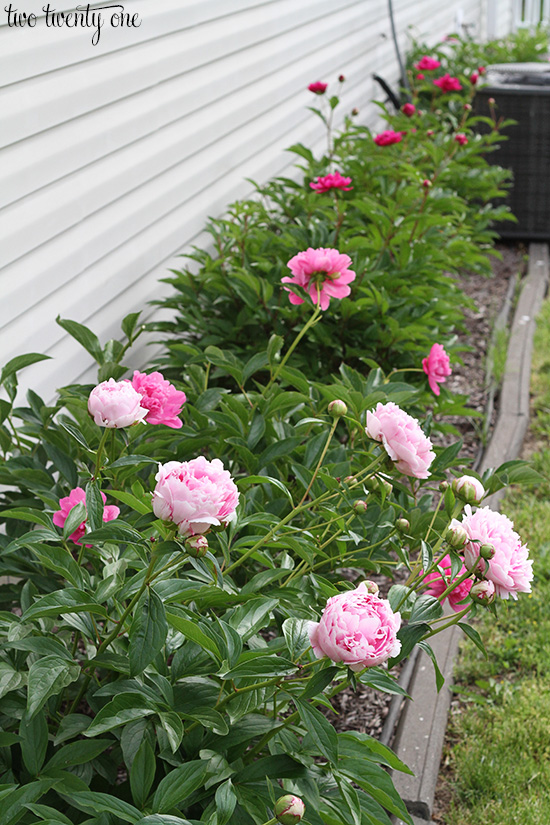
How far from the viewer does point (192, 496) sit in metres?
0.86

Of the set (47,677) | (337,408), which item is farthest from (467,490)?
(47,677)

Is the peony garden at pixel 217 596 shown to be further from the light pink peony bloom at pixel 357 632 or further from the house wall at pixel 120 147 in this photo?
the house wall at pixel 120 147

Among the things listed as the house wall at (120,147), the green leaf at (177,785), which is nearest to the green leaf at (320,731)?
the green leaf at (177,785)

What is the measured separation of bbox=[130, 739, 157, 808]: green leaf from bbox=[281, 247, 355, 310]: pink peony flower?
843 mm

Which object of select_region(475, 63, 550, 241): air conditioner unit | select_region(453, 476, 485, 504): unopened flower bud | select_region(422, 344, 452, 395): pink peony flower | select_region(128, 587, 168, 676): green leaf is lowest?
select_region(475, 63, 550, 241): air conditioner unit

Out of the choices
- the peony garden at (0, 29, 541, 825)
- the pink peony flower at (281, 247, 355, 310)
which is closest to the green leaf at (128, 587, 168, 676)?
the peony garden at (0, 29, 541, 825)

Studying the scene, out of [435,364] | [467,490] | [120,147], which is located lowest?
[435,364]

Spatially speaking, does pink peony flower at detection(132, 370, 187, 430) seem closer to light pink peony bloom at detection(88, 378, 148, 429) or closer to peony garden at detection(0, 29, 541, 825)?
peony garden at detection(0, 29, 541, 825)

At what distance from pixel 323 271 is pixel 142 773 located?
3.00ft

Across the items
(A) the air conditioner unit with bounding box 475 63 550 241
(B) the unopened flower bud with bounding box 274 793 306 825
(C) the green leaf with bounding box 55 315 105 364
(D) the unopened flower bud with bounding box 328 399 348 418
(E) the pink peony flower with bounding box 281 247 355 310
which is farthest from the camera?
(A) the air conditioner unit with bounding box 475 63 550 241

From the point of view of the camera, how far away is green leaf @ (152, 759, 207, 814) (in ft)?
3.04

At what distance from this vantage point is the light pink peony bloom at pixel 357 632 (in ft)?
2.77

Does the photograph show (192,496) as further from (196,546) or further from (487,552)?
(487,552)

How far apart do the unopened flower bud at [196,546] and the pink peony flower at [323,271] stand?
73cm
